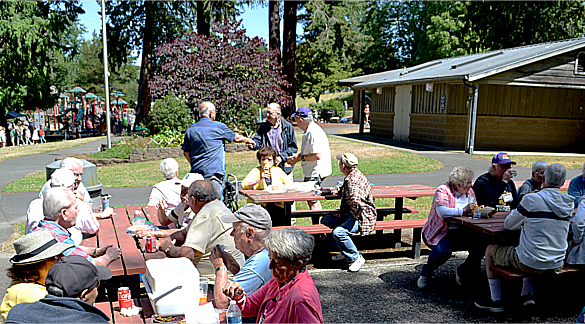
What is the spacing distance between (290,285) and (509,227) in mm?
2749

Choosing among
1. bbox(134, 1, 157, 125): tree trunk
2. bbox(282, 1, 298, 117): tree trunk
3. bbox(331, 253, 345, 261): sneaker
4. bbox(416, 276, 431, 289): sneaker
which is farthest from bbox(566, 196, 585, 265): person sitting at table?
bbox(134, 1, 157, 125): tree trunk

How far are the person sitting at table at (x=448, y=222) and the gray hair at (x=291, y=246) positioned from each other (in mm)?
2759

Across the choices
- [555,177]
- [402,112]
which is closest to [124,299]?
[555,177]

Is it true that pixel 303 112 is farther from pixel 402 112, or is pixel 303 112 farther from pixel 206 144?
pixel 402 112

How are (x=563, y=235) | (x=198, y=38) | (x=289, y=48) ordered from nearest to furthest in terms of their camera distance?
1. (x=563, y=235)
2. (x=198, y=38)
3. (x=289, y=48)

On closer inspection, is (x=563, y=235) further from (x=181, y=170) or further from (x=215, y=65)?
(x=215, y=65)

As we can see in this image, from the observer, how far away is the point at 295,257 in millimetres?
2527

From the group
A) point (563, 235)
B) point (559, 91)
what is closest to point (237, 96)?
point (559, 91)

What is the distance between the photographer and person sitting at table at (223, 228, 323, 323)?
2363 millimetres

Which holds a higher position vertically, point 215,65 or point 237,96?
point 215,65

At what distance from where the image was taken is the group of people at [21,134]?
28.9 meters

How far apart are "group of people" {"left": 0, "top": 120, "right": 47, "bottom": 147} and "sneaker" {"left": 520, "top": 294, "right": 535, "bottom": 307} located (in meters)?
30.2

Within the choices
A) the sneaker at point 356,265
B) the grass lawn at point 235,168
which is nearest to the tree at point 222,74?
the grass lawn at point 235,168

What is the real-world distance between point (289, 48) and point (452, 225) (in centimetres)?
2006
